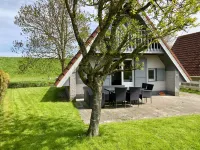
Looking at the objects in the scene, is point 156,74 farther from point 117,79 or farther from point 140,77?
point 117,79

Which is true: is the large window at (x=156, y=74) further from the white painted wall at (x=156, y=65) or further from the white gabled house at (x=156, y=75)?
the white painted wall at (x=156, y=65)

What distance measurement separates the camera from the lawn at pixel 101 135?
19.8 feet

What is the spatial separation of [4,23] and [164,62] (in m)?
15.4

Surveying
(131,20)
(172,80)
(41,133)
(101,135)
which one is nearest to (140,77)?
(172,80)

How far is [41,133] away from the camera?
278 inches

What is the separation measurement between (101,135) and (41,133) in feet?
7.44

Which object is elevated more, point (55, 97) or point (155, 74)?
point (155, 74)

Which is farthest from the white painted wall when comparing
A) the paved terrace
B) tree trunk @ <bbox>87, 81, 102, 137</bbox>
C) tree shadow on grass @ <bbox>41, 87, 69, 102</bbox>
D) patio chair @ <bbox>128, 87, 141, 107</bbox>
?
tree trunk @ <bbox>87, 81, 102, 137</bbox>

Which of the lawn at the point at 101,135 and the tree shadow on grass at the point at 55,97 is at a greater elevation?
the tree shadow on grass at the point at 55,97

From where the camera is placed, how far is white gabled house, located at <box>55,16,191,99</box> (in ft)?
47.2

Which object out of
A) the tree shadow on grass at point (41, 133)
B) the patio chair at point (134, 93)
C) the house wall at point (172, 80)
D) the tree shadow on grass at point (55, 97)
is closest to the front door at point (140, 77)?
the house wall at point (172, 80)

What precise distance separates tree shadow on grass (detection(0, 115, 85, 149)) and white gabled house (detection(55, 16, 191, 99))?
5.12m

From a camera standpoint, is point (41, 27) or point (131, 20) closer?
point (131, 20)

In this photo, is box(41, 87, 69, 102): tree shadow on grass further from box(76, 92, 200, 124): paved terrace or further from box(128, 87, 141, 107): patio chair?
box(128, 87, 141, 107): patio chair
